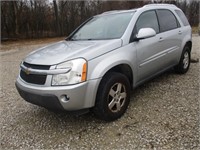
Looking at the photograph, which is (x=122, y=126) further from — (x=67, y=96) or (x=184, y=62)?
(x=184, y=62)

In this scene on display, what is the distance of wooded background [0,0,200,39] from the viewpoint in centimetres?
2022

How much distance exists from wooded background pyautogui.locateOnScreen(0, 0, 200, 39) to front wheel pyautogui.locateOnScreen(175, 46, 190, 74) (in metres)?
18.5

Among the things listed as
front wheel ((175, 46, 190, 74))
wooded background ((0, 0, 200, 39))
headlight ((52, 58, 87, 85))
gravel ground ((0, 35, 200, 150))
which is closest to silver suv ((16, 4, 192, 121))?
headlight ((52, 58, 87, 85))

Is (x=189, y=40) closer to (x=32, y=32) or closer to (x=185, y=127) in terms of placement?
(x=185, y=127)

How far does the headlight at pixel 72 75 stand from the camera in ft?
8.81

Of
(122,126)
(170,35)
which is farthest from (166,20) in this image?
(122,126)

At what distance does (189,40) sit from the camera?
512 cm

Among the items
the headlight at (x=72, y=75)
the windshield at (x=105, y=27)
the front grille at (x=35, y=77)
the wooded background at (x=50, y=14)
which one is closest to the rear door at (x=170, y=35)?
the windshield at (x=105, y=27)

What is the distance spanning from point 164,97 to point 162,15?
1770mm

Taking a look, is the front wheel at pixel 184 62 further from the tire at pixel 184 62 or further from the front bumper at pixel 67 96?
the front bumper at pixel 67 96

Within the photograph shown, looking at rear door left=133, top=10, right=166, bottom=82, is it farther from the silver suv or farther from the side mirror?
the side mirror

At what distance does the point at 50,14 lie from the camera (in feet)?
72.8

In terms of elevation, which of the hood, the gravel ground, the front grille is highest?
the hood

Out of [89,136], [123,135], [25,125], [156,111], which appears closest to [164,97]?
[156,111]
